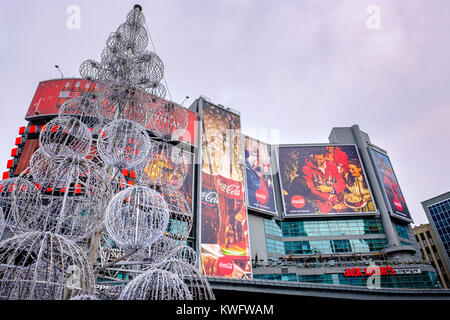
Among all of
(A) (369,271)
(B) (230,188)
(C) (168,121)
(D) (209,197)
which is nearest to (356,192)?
(A) (369,271)

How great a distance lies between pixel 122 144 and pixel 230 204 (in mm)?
25438

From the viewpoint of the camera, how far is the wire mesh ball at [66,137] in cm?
714

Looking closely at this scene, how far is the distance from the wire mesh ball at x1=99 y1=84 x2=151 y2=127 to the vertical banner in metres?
20.2

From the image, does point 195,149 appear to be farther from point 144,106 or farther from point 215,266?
point 144,106

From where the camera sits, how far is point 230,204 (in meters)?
31.2

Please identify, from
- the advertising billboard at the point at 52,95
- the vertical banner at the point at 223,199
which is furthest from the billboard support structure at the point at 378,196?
the advertising billboard at the point at 52,95

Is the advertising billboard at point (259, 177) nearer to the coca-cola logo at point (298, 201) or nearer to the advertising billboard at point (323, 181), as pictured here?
the advertising billboard at point (323, 181)

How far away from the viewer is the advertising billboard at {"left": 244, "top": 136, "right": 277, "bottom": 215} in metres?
36.1

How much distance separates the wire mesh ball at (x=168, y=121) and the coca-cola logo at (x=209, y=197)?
21.1 m

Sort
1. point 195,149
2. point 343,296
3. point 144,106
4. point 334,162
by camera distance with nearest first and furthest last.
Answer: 1. point 144,106
2. point 343,296
3. point 195,149
4. point 334,162

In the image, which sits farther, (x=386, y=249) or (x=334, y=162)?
(x=334, y=162)

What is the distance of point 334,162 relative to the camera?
144 feet
